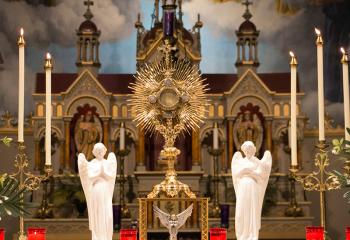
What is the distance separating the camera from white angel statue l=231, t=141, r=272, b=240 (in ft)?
19.4

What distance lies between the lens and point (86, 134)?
1115cm

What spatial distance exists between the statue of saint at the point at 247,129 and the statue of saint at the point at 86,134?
197cm

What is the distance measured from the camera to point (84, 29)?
11664 millimetres

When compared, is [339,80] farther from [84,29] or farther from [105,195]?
[105,195]

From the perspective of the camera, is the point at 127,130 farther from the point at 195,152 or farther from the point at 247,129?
the point at 247,129

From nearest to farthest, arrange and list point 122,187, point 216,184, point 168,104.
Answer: point 168,104 → point 122,187 → point 216,184

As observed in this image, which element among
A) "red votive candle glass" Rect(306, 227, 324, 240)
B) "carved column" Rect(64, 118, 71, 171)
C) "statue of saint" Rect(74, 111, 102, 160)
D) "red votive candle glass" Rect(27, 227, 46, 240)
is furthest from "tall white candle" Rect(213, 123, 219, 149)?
"red votive candle glass" Rect(27, 227, 46, 240)

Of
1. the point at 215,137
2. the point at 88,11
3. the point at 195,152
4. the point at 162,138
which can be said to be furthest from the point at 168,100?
the point at 88,11

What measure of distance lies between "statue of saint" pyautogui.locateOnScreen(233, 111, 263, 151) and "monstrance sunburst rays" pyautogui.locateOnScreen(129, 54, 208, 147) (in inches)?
184

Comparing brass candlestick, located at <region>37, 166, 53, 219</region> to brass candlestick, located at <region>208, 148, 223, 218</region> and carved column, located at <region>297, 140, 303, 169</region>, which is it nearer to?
brass candlestick, located at <region>208, 148, 223, 218</region>

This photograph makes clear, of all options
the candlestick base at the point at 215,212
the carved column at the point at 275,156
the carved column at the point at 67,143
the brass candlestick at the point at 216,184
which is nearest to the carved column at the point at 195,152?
the brass candlestick at the point at 216,184

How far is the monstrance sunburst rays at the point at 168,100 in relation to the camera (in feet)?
20.5

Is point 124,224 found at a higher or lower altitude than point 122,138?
lower

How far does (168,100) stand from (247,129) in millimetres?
5056
